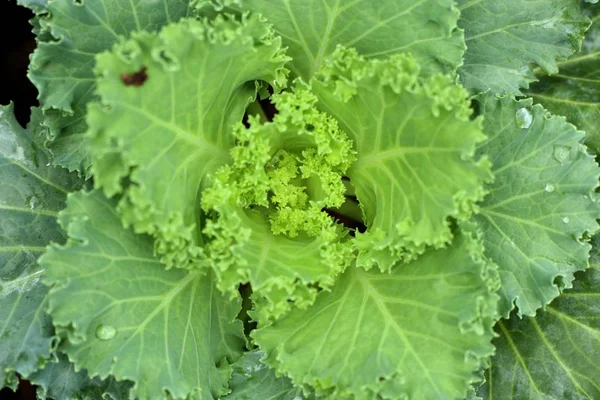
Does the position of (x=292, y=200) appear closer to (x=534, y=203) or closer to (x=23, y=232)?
(x=534, y=203)

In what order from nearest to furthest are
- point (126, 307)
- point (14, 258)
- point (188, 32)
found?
point (188, 32) → point (126, 307) → point (14, 258)

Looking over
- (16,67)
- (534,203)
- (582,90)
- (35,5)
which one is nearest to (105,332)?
(35,5)

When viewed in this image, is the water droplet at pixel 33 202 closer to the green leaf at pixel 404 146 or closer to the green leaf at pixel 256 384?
the green leaf at pixel 256 384

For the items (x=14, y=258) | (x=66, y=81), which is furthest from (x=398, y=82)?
(x=14, y=258)

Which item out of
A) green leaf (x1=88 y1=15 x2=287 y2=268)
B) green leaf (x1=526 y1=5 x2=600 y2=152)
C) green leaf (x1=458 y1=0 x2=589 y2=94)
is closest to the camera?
green leaf (x1=88 y1=15 x2=287 y2=268)

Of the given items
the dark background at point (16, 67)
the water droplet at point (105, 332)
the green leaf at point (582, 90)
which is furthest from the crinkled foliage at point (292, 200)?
the dark background at point (16, 67)

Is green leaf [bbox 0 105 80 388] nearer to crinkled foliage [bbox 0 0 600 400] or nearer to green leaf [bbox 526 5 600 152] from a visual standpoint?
crinkled foliage [bbox 0 0 600 400]

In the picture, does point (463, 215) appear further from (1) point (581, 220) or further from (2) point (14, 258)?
(2) point (14, 258)

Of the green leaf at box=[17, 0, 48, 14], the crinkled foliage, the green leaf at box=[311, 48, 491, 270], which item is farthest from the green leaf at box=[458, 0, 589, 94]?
the green leaf at box=[17, 0, 48, 14]
